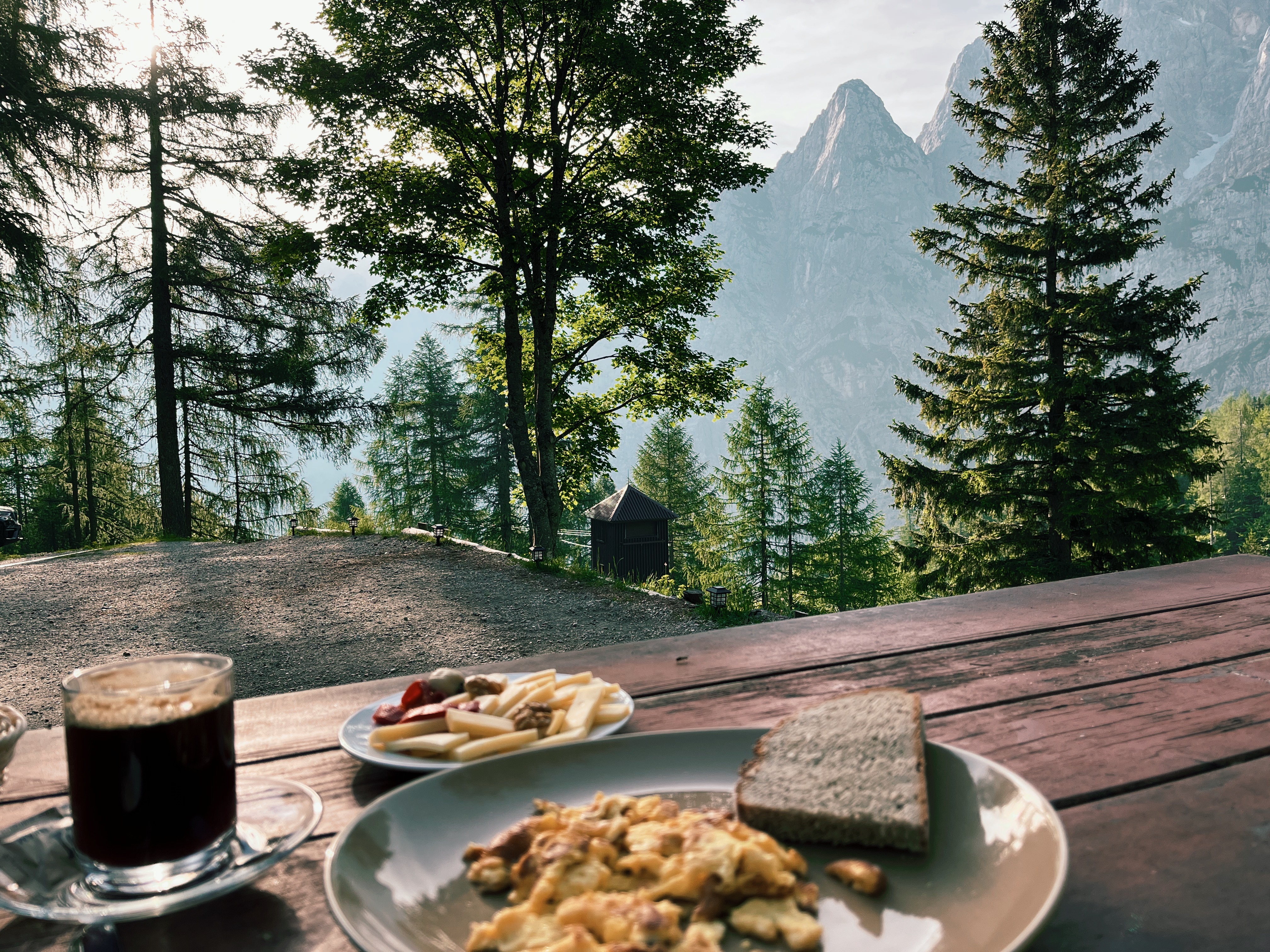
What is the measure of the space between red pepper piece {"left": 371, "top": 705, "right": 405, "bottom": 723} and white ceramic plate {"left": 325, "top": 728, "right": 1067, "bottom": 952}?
1.03 feet

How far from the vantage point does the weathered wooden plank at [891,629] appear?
1.64m

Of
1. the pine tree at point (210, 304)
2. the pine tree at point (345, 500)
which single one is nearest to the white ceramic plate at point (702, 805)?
the pine tree at point (210, 304)

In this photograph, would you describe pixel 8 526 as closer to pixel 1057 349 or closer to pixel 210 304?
pixel 210 304

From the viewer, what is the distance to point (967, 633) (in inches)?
71.1

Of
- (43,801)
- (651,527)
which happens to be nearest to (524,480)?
(651,527)

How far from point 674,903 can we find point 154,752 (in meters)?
0.53

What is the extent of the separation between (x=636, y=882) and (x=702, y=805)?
8.5 inches

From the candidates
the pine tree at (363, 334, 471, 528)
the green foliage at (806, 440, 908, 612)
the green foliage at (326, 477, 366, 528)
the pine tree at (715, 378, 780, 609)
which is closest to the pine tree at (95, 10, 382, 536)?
the pine tree at (363, 334, 471, 528)

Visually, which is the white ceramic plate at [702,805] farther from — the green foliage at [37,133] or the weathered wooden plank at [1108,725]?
the green foliage at [37,133]

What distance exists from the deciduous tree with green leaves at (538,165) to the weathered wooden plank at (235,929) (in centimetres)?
1285

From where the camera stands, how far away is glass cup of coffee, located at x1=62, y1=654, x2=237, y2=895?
779 millimetres

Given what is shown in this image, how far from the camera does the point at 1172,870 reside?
2.70 ft

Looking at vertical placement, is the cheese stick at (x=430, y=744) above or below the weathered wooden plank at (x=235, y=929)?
above

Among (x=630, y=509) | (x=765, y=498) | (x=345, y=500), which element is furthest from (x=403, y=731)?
(x=345, y=500)
